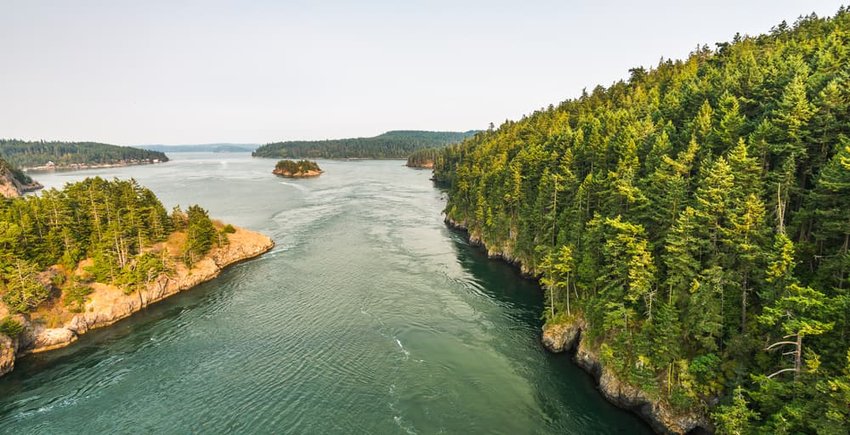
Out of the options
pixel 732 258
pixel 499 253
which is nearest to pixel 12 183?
pixel 499 253

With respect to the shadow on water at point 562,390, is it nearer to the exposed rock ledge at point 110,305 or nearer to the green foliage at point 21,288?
the exposed rock ledge at point 110,305

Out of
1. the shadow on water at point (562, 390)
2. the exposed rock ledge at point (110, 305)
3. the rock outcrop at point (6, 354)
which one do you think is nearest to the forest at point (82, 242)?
the exposed rock ledge at point (110, 305)

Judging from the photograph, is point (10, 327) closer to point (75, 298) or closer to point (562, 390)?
point (75, 298)

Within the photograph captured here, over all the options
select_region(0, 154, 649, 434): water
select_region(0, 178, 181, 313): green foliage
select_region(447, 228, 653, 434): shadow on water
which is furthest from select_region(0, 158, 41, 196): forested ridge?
select_region(447, 228, 653, 434): shadow on water

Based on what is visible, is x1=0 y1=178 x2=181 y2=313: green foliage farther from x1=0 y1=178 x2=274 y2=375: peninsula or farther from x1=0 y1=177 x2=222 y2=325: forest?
x1=0 y1=178 x2=274 y2=375: peninsula

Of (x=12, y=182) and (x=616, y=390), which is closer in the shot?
(x=616, y=390)

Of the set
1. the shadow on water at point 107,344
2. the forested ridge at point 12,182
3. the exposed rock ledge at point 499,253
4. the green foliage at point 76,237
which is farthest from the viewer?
the forested ridge at point 12,182

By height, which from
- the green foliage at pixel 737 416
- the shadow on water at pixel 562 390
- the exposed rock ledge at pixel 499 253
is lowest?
the shadow on water at pixel 562 390

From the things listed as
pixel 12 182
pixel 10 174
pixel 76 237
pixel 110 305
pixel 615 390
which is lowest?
pixel 615 390
